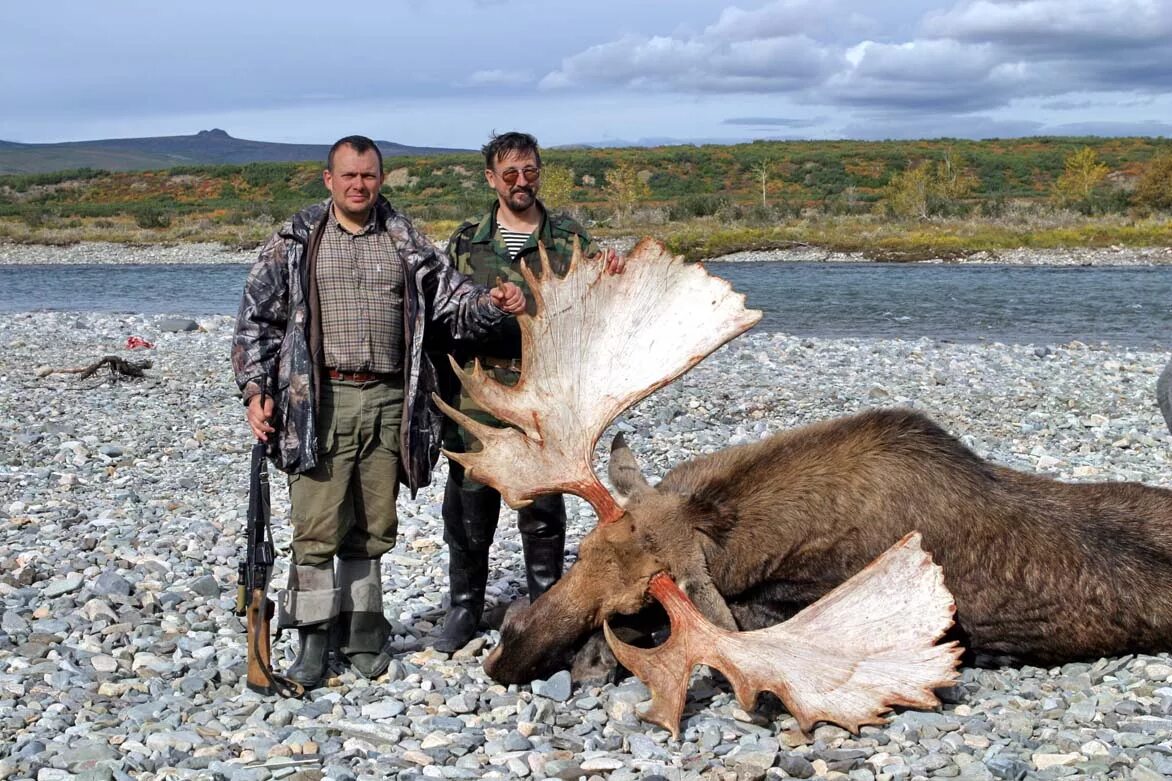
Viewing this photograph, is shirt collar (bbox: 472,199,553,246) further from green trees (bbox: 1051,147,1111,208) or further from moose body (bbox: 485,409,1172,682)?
green trees (bbox: 1051,147,1111,208)

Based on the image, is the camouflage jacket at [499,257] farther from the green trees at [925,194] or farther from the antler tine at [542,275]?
the green trees at [925,194]

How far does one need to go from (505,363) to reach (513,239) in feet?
1.96

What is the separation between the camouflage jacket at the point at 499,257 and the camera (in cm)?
591

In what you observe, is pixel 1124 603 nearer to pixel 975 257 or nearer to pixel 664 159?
pixel 975 257

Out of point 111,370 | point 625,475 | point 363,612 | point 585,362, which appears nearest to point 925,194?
point 111,370

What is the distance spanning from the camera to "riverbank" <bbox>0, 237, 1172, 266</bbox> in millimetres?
45000

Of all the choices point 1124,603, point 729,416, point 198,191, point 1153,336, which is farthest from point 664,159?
point 1124,603

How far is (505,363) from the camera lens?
19.7ft

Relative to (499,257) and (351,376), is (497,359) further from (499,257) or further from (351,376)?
(351,376)

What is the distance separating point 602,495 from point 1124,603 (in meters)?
2.37

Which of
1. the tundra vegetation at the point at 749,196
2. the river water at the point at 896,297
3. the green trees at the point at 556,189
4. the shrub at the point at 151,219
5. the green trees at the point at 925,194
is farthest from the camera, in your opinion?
the shrub at the point at 151,219

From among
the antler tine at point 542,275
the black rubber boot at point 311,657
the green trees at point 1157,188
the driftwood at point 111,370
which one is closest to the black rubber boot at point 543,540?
the antler tine at point 542,275

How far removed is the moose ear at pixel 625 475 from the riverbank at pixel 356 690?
85cm

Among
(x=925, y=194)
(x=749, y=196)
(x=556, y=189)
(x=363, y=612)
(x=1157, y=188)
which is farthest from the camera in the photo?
(x=749, y=196)
